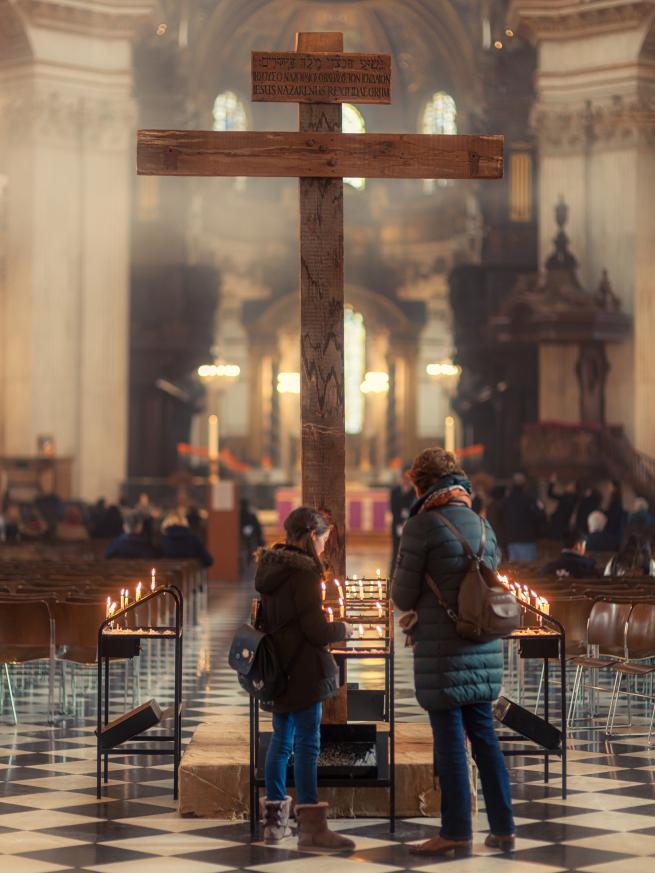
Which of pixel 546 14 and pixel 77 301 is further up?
pixel 546 14

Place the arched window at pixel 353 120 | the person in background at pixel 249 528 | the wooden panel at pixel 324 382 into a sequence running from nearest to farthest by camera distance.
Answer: the wooden panel at pixel 324 382 < the person in background at pixel 249 528 < the arched window at pixel 353 120

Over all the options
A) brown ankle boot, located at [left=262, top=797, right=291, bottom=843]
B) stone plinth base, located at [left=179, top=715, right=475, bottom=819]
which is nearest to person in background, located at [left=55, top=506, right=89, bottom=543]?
stone plinth base, located at [left=179, top=715, right=475, bottom=819]

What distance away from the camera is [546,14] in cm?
3206

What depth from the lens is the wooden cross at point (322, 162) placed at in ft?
25.3

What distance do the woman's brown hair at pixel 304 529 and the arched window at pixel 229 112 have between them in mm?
34167

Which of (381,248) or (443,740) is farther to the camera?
(381,248)

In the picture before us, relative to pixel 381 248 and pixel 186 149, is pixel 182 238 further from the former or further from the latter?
pixel 186 149

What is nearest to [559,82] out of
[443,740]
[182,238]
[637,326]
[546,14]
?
[546,14]

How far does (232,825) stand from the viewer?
717 centimetres

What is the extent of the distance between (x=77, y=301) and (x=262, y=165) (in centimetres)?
2486

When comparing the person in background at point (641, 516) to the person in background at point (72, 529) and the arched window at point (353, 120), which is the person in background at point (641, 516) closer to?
the person in background at point (72, 529)

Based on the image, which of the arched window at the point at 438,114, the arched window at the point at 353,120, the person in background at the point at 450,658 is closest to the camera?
the person in background at the point at 450,658

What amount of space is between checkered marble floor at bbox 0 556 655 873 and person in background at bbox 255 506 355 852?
190 mm

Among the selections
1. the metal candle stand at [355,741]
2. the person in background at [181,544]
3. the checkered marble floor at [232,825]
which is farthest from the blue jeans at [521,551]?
the metal candle stand at [355,741]
